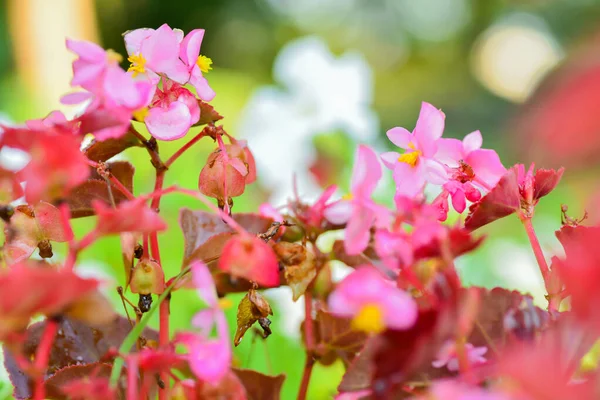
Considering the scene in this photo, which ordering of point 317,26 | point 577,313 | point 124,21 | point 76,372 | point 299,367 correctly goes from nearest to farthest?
point 577,313
point 76,372
point 299,367
point 124,21
point 317,26

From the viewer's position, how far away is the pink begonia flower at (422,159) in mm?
388

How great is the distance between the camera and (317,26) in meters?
6.62

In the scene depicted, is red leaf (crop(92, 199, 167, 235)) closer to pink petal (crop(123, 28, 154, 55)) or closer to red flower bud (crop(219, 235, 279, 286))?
red flower bud (crop(219, 235, 279, 286))

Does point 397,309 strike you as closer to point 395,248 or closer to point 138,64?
point 395,248

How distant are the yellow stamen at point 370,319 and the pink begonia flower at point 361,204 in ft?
0.16

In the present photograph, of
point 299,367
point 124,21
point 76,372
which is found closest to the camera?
point 76,372

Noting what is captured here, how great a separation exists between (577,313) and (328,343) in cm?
20

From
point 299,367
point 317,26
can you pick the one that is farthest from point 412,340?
point 317,26

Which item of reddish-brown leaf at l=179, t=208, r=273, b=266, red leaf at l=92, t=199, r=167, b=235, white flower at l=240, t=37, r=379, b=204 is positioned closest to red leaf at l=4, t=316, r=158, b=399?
reddish-brown leaf at l=179, t=208, r=273, b=266

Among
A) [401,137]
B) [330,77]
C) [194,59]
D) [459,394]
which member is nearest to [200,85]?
[194,59]

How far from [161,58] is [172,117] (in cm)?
3

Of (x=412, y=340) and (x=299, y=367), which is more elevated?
(x=412, y=340)

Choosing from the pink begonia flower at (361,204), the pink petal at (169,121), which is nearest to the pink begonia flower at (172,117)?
the pink petal at (169,121)

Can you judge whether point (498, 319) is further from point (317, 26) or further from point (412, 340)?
point (317, 26)
